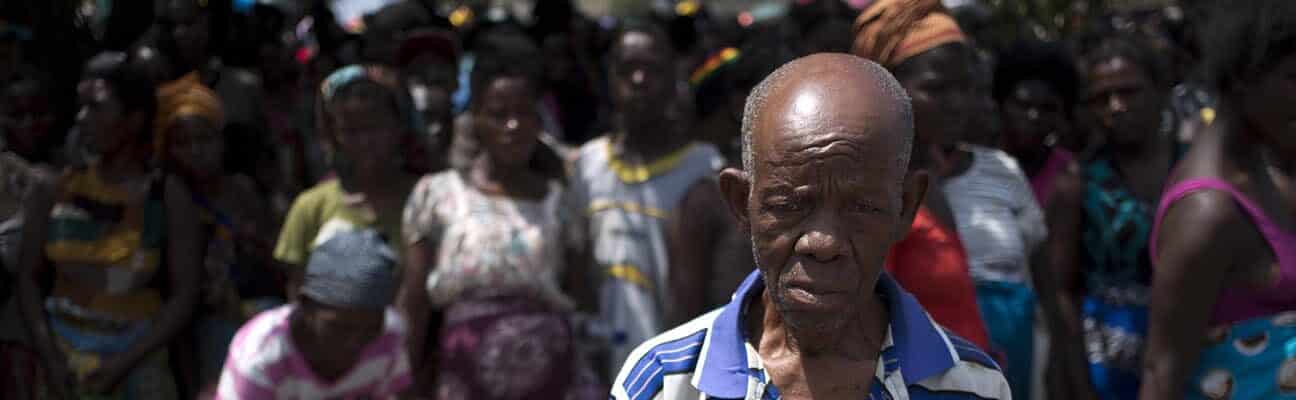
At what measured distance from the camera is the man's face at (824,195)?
83.3 inches

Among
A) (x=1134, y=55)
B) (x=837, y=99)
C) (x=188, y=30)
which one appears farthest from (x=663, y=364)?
(x=188, y=30)

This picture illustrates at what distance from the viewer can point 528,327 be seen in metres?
4.94

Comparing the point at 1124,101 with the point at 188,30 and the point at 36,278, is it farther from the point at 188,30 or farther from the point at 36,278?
the point at 188,30

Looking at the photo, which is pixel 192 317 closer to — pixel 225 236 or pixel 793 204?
pixel 225 236

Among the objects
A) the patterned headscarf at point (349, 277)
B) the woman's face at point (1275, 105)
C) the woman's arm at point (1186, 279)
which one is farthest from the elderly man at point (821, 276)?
the patterned headscarf at point (349, 277)

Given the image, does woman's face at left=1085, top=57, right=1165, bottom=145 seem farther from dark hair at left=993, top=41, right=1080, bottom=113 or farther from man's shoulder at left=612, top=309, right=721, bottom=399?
man's shoulder at left=612, top=309, right=721, bottom=399

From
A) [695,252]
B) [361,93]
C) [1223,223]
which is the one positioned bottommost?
[695,252]

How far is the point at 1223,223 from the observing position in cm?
341

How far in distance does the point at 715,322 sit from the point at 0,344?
3581mm

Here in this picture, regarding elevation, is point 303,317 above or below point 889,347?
below

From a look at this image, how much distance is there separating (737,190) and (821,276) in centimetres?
23

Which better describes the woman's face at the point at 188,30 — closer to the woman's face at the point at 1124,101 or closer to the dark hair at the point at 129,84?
the dark hair at the point at 129,84

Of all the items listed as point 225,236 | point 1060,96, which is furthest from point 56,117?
point 1060,96

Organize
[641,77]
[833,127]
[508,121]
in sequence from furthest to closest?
[641,77], [508,121], [833,127]
